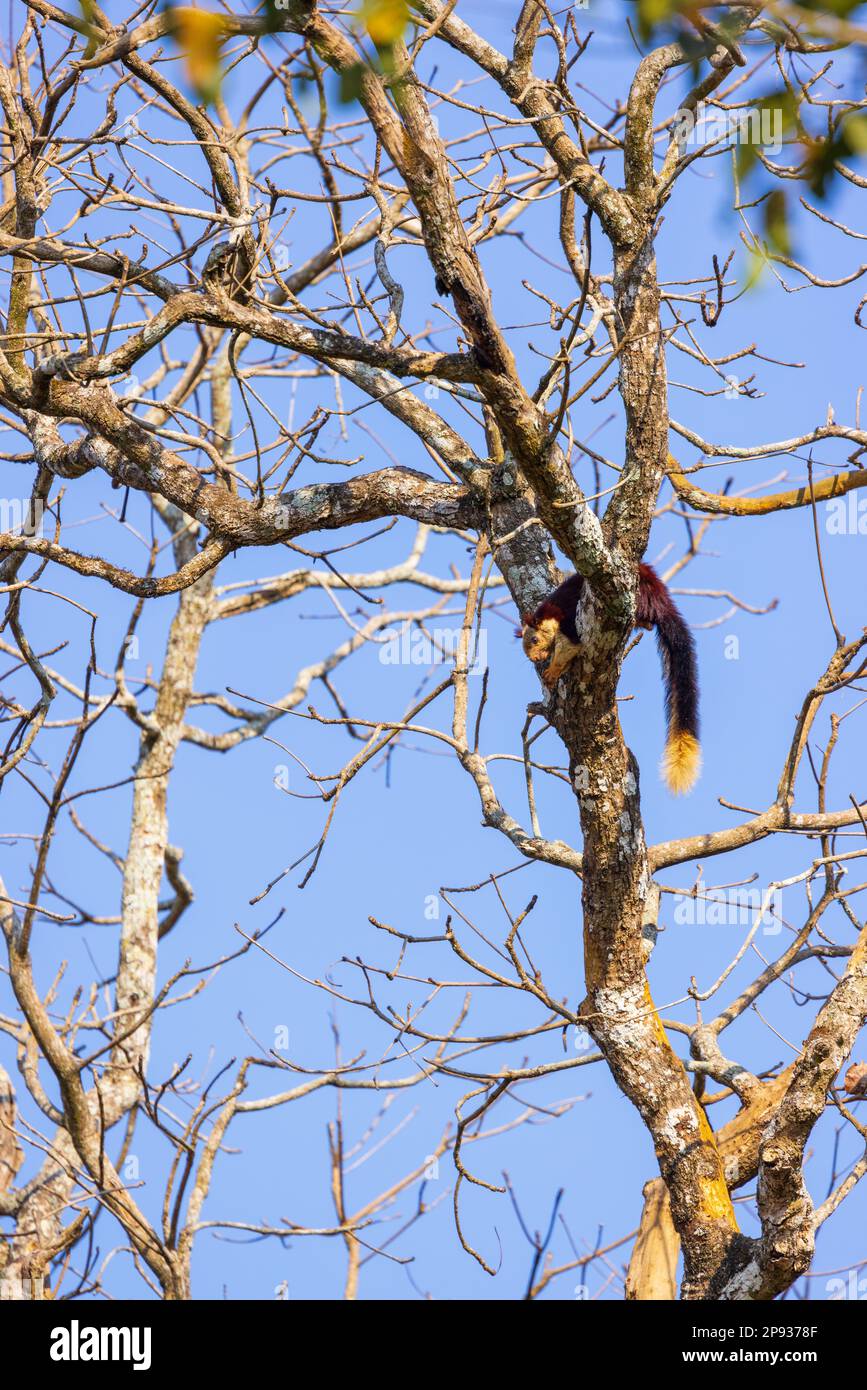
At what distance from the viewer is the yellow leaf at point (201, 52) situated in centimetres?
141

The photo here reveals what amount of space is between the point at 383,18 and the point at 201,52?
22cm

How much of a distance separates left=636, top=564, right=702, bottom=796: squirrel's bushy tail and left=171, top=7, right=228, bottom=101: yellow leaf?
10.4 ft

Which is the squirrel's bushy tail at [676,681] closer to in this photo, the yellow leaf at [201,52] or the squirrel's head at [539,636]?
the squirrel's head at [539,636]

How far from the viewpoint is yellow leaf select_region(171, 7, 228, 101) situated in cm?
141

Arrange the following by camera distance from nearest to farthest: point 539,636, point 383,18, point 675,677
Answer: point 383,18
point 539,636
point 675,677

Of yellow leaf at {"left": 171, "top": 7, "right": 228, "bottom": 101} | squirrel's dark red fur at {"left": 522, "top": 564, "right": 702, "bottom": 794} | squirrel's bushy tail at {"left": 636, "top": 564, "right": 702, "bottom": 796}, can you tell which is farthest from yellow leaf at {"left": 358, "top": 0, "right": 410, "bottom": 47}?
squirrel's bushy tail at {"left": 636, "top": 564, "right": 702, "bottom": 796}

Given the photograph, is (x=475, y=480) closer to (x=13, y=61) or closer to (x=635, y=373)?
(x=635, y=373)

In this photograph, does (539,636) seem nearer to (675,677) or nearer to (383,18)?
(675,677)

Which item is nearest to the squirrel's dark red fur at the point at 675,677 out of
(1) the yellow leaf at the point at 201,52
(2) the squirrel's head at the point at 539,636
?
(2) the squirrel's head at the point at 539,636

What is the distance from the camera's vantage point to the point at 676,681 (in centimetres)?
457

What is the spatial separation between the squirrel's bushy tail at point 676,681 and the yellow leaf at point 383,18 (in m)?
3.22

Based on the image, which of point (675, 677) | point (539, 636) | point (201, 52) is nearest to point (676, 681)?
point (675, 677)
